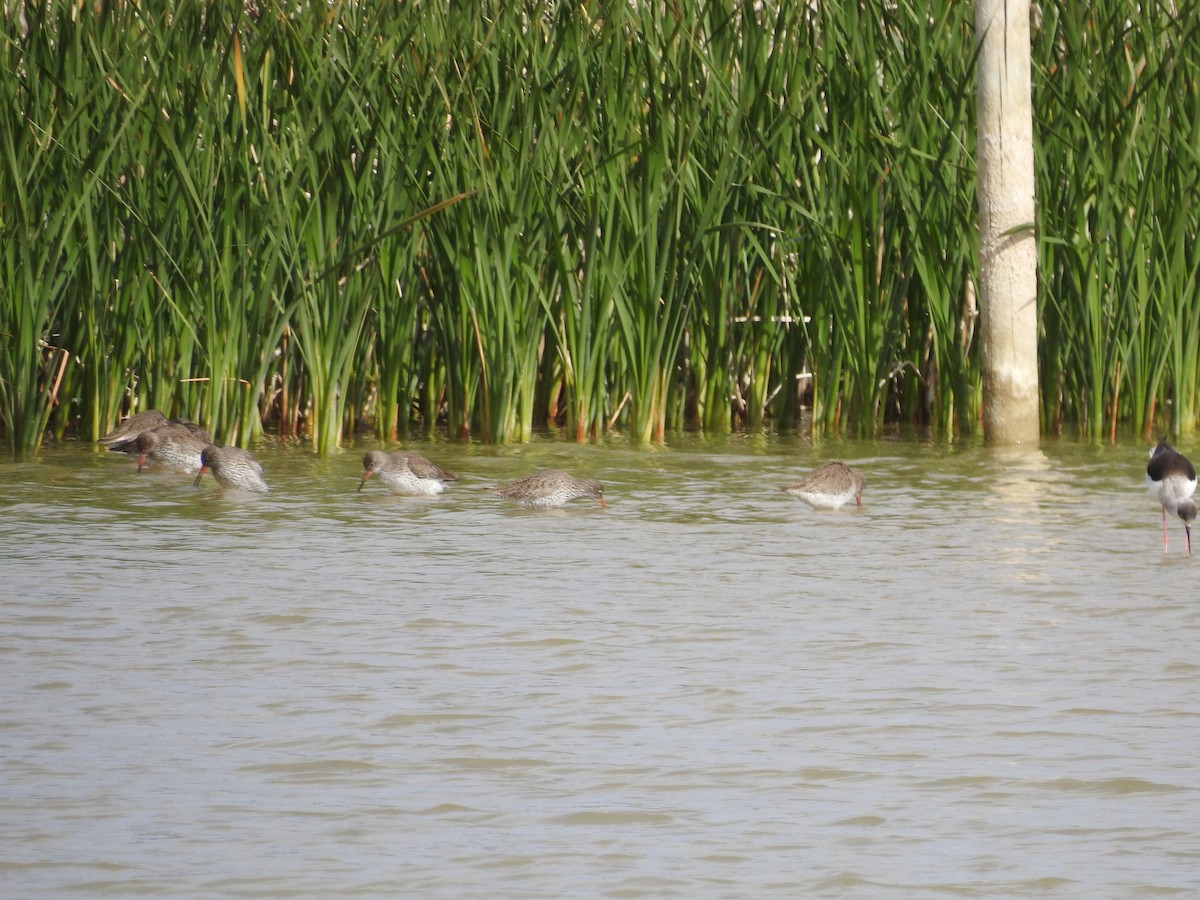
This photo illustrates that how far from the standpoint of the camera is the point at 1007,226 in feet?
29.5

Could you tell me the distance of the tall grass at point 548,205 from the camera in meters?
8.42

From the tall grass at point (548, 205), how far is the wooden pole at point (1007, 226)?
0.17 meters

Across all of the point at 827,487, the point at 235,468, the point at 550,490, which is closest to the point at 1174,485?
the point at 827,487

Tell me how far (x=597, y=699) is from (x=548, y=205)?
14.9 ft

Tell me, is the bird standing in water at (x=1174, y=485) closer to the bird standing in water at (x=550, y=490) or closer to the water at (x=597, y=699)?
the water at (x=597, y=699)

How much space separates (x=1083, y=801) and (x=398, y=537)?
3550 millimetres

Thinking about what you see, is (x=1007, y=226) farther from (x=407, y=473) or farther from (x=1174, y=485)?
(x=407, y=473)

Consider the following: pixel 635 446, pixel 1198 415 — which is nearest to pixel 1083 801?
pixel 635 446

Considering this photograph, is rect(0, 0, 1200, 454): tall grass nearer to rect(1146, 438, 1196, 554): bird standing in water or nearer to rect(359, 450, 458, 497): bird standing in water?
rect(359, 450, 458, 497): bird standing in water

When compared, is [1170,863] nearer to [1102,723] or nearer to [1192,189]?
[1102,723]

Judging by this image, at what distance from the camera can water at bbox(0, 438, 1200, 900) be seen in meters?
3.49

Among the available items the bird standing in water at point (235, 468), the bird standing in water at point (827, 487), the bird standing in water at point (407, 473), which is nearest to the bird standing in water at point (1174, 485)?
the bird standing in water at point (827, 487)

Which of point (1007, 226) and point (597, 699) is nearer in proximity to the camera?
point (597, 699)

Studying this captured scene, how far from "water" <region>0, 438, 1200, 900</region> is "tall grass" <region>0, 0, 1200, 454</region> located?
1441 mm
